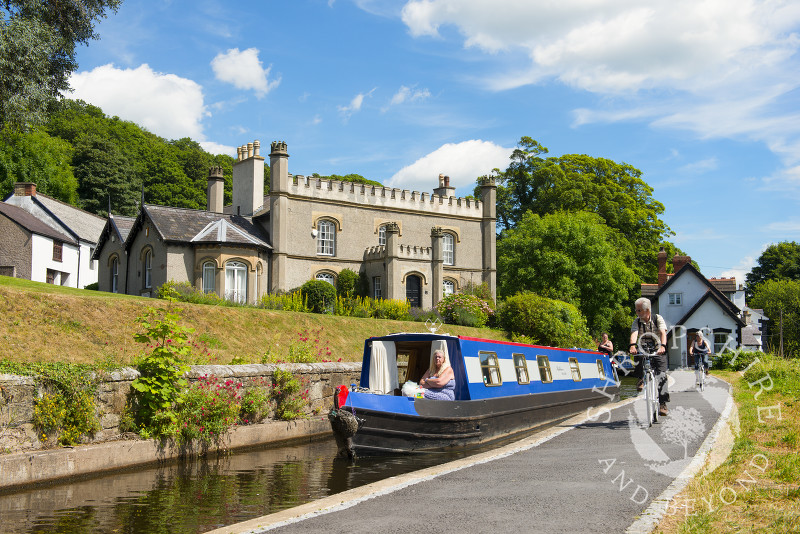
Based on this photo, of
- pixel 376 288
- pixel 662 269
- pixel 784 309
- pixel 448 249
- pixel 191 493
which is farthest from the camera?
pixel 784 309

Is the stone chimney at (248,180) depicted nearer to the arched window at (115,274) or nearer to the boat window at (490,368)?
the arched window at (115,274)

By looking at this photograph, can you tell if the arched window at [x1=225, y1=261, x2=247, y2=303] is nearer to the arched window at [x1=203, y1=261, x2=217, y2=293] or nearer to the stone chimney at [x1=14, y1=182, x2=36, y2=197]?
the arched window at [x1=203, y1=261, x2=217, y2=293]

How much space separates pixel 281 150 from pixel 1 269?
17.5 metres

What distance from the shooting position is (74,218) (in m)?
47.5

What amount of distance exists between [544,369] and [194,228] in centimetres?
2148

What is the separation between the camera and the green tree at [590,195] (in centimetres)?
5106

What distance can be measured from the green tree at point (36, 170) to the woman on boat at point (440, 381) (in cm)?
5150

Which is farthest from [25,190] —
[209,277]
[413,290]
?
[413,290]

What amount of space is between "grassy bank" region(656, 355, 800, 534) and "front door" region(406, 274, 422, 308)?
91.4 feet

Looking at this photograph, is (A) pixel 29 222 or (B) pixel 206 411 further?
(A) pixel 29 222

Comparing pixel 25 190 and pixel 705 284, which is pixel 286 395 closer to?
pixel 705 284

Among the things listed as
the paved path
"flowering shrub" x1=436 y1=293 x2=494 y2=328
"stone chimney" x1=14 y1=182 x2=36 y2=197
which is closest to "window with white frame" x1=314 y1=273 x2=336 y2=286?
"flowering shrub" x1=436 y1=293 x2=494 y2=328

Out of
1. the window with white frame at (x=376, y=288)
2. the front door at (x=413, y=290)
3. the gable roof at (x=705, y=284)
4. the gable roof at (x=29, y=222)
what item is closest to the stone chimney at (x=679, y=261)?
the gable roof at (x=705, y=284)

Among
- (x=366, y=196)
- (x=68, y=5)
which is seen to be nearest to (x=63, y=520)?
(x=68, y=5)
